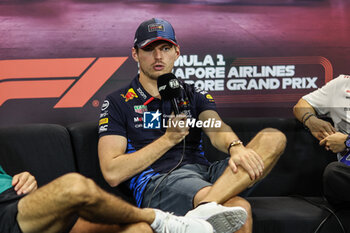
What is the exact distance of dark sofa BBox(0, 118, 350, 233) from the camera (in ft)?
6.94

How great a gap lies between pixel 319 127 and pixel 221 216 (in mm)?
1027

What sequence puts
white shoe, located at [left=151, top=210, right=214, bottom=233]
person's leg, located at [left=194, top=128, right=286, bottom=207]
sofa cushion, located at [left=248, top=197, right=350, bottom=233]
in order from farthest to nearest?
sofa cushion, located at [left=248, top=197, right=350, bottom=233]
person's leg, located at [left=194, top=128, right=286, bottom=207]
white shoe, located at [left=151, top=210, right=214, bottom=233]

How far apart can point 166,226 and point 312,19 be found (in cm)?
177

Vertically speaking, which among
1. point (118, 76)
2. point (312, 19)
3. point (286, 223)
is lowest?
point (286, 223)

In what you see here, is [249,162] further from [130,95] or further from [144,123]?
[130,95]

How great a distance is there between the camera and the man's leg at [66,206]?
1.49 metres

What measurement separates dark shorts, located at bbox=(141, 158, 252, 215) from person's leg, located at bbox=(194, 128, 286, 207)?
0.19 ft

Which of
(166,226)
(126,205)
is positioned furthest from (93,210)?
(166,226)

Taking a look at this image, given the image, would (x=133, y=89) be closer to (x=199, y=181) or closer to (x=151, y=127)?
(x=151, y=127)

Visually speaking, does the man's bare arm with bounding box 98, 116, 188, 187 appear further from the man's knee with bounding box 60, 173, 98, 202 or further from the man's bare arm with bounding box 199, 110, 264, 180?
the man's knee with bounding box 60, 173, 98, 202

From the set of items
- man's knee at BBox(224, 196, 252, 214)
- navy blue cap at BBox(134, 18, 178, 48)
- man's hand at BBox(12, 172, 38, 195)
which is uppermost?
navy blue cap at BBox(134, 18, 178, 48)

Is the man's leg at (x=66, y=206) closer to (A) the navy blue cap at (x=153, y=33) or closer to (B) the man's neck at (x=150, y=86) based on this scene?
(B) the man's neck at (x=150, y=86)

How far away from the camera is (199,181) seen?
1945 millimetres

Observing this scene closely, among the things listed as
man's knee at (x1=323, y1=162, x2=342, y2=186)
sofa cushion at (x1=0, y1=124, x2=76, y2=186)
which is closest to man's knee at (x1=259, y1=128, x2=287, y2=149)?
man's knee at (x1=323, y1=162, x2=342, y2=186)
